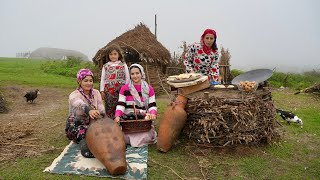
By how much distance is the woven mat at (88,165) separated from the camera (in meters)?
3.71

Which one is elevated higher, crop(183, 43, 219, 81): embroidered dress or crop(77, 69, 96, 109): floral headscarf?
crop(183, 43, 219, 81): embroidered dress

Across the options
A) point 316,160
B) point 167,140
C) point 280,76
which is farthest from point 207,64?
point 280,76

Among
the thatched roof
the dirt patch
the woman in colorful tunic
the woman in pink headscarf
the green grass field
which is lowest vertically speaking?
the green grass field

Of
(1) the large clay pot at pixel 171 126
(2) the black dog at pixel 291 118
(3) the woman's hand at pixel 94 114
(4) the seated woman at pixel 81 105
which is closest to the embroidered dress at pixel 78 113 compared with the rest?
(4) the seated woman at pixel 81 105

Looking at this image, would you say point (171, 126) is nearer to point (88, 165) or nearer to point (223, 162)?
point (223, 162)

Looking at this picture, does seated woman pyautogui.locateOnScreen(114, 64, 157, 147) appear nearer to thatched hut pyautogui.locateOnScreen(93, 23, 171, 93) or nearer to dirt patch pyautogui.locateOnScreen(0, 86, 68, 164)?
dirt patch pyautogui.locateOnScreen(0, 86, 68, 164)

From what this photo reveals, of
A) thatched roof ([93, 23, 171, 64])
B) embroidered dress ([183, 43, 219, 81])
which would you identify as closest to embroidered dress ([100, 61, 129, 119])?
embroidered dress ([183, 43, 219, 81])

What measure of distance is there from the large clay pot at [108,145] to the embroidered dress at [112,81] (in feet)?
5.81

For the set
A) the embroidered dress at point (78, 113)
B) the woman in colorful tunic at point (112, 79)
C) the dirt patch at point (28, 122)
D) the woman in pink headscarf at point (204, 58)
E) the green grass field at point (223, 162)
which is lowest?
the green grass field at point (223, 162)

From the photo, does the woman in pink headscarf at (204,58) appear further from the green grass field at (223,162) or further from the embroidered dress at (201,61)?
the green grass field at (223,162)

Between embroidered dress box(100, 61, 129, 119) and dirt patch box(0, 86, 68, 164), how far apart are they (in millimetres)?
1119

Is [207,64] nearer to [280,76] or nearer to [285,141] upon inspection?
[285,141]

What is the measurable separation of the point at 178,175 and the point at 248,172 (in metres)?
0.96

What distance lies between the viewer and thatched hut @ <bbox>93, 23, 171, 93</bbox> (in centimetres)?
1037
